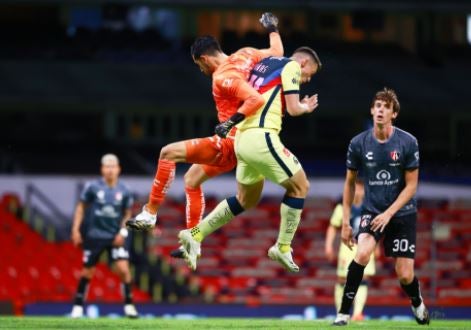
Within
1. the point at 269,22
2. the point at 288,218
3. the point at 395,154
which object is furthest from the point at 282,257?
the point at 269,22

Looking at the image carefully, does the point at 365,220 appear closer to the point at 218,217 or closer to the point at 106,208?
the point at 218,217

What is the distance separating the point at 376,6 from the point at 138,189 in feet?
26.7

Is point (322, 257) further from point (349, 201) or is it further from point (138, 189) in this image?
point (349, 201)

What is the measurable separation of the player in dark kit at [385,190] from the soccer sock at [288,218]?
1.75 feet

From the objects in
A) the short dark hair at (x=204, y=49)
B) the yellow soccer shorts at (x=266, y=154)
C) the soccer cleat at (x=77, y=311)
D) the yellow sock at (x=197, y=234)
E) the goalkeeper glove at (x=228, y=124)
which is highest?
the short dark hair at (x=204, y=49)

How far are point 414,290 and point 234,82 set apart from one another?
2.92 metres

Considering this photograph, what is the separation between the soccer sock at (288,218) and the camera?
11.8 metres

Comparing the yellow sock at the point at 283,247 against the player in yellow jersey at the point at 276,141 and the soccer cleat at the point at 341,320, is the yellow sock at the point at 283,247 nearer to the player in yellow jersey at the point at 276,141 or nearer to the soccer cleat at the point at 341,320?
the player in yellow jersey at the point at 276,141

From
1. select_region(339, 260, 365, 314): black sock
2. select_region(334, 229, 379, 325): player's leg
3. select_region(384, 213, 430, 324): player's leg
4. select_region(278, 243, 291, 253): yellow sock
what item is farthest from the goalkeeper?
select_region(384, 213, 430, 324): player's leg

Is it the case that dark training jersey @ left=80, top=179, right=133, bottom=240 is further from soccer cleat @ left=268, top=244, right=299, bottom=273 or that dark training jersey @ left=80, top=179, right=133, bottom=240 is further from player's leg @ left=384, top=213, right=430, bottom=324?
player's leg @ left=384, top=213, right=430, bottom=324

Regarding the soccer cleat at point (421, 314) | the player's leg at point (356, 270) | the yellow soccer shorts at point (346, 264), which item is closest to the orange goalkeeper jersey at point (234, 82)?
the player's leg at point (356, 270)

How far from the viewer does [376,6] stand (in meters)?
30.3

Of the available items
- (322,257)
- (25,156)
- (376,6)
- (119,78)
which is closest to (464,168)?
(376,6)

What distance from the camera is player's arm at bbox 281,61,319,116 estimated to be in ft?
37.1
